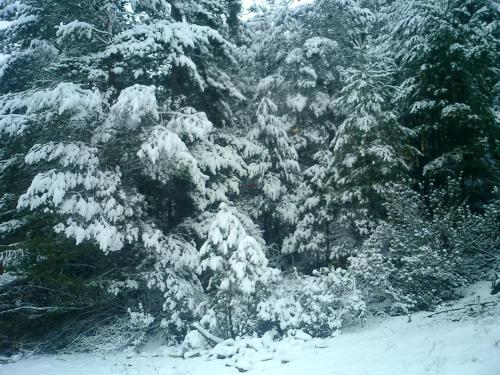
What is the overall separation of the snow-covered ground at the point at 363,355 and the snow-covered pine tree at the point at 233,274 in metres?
0.95

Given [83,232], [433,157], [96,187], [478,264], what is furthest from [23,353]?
[433,157]

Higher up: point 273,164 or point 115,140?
point 115,140

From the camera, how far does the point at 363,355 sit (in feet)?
20.3

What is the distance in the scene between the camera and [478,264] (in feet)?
28.8

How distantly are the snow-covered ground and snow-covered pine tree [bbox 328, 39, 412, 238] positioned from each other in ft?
10.7

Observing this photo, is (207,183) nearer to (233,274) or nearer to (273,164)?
(273,164)

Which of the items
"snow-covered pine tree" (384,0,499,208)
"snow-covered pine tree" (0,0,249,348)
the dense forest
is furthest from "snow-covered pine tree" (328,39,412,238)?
"snow-covered pine tree" (0,0,249,348)

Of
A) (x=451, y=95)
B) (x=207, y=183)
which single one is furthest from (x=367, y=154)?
(x=207, y=183)

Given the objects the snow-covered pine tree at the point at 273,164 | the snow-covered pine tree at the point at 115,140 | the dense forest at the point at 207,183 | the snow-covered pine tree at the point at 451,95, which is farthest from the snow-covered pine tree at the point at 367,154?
the snow-covered pine tree at the point at 115,140

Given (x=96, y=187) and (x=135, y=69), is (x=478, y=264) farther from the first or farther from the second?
(x=135, y=69)

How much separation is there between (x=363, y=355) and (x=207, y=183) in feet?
24.8

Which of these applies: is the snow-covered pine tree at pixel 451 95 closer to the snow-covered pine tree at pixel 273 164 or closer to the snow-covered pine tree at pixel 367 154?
the snow-covered pine tree at pixel 367 154

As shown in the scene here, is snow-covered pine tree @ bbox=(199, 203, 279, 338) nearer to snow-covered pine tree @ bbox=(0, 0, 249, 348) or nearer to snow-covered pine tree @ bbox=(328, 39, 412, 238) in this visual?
snow-covered pine tree @ bbox=(0, 0, 249, 348)

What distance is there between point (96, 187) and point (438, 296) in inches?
350
